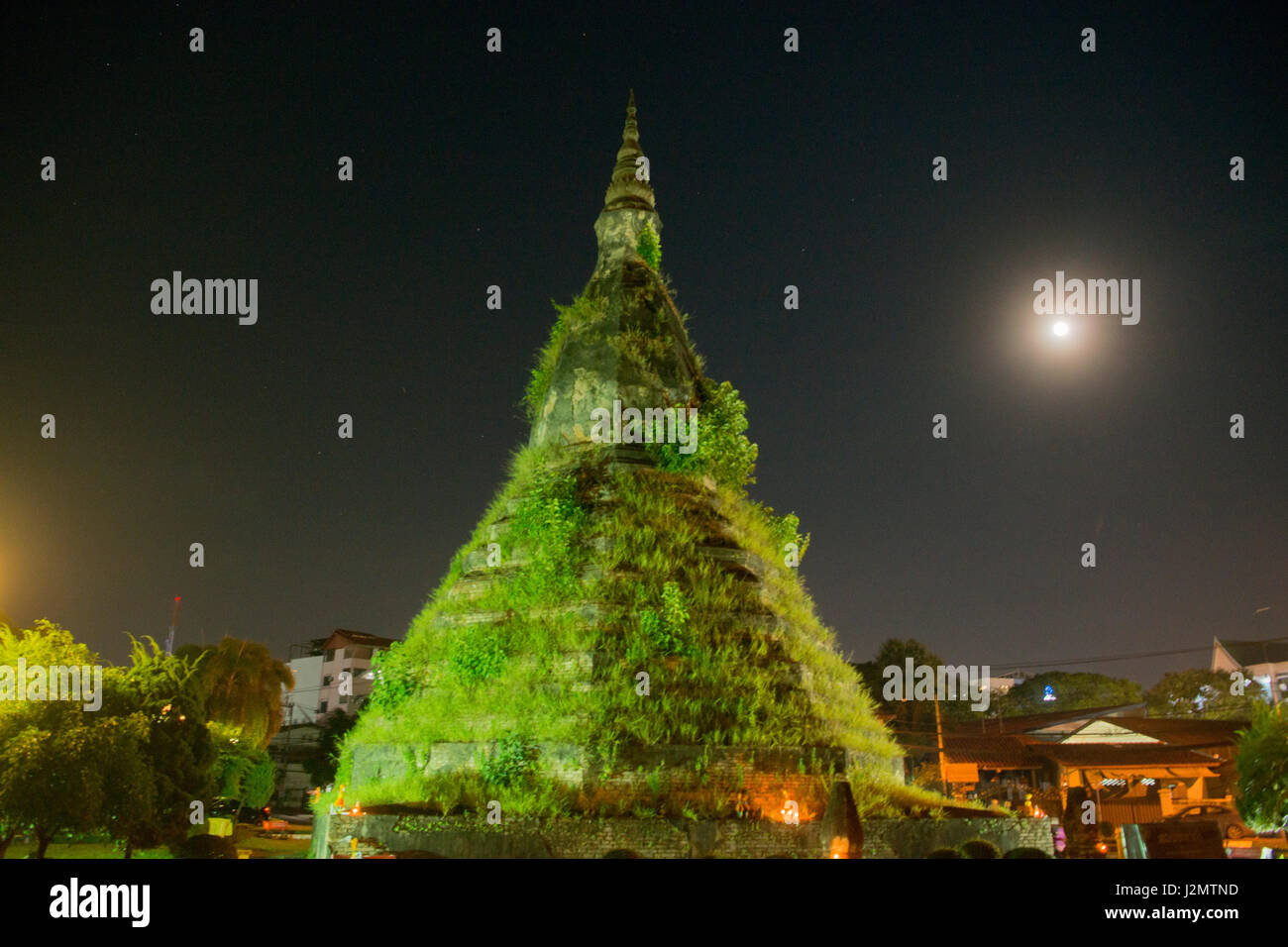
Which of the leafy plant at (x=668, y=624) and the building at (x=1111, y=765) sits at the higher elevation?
the leafy plant at (x=668, y=624)

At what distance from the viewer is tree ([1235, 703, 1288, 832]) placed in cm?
2106

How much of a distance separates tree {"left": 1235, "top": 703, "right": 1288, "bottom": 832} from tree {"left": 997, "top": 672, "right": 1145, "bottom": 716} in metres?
39.3

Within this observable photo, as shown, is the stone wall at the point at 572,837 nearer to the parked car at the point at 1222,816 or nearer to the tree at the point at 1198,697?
the parked car at the point at 1222,816

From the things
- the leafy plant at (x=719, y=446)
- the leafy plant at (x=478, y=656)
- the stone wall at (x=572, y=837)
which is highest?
the leafy plant at (x=719, y=446)

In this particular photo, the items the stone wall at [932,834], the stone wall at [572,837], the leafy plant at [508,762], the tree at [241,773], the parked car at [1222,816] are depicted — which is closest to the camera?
the stone wall at [572,837]

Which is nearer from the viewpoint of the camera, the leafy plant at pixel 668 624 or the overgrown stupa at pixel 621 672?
the overgrown stupa at pixel 621 672

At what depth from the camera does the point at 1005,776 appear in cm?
3712

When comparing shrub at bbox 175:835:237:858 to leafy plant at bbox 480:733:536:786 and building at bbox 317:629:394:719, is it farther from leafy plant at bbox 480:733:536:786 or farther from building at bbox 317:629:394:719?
building at bbox 317:629:394:719

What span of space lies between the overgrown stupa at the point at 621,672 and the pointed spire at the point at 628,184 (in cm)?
312

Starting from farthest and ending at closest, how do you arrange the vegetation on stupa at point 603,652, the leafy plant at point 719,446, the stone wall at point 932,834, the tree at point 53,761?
the leafy plant at point 719,446 → the tree at point 53,761 → the vegetation on stupa at point 603,652 → the stone wall at point 932,834

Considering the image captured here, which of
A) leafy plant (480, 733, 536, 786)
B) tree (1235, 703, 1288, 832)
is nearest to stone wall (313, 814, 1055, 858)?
leafy plant (480, 733, 536, 786)

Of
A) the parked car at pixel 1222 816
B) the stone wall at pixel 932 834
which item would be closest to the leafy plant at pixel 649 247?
the stone wall at pixel 932 834

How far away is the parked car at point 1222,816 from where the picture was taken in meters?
25.7
